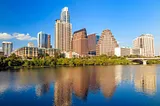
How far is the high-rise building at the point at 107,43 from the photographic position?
150125 mm

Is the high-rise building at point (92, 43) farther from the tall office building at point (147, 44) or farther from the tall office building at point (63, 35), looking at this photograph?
the tall office building at point (147, 44)

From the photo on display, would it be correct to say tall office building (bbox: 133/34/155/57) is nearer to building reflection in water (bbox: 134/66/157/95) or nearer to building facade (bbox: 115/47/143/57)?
building facade (bbox: 115/47/143/57)

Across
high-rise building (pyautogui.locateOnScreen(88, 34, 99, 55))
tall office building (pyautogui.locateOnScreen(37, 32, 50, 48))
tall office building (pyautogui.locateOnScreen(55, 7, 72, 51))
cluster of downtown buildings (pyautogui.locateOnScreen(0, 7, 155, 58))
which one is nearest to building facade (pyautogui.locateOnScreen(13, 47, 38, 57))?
cluster of downtown buildings (pyautogui.locateOnScreen(0, 7, 155, 58))

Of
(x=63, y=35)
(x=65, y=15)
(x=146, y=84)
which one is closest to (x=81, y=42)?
(x=63, y=35)

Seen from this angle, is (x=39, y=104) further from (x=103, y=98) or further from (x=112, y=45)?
(x=112, y=45)

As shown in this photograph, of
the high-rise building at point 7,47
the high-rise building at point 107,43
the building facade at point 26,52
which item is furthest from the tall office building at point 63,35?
the high-rise building at point 7,47

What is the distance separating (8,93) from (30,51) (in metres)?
96.4

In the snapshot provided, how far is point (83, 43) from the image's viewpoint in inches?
6334

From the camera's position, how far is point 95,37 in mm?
179125

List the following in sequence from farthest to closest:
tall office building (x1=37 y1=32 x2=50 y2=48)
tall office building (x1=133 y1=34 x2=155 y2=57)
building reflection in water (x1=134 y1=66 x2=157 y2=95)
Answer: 1. tall office building (x1=37 y1=32 x2=50 y2=48)
2. tall office building (x1=133 y1=34 x2=155 y2=57)
3. building reflection in water (x1=134 y1=66 x2=157 y2=95)

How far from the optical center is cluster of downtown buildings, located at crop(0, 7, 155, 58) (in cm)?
15025

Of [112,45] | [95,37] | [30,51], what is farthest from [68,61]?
[95,37]

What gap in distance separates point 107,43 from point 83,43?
71.6 feet

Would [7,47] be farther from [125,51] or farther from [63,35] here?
[125,51]
